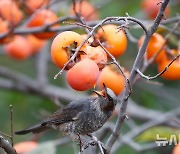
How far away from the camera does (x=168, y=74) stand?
2428 millimetres

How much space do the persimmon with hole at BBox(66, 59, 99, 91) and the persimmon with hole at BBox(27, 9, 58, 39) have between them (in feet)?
4.01

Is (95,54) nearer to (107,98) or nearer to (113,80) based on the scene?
(107,98)

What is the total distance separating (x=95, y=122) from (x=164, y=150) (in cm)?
231

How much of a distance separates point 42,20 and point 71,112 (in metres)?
1.05

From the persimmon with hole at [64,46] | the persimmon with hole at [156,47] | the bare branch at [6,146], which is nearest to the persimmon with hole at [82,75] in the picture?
the persimmon with hole at [64,46]

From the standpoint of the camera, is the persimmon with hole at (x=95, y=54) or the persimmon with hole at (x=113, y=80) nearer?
the persimmon with hole at (x=95, y=54)

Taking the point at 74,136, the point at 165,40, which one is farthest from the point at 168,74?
the point at 74,136

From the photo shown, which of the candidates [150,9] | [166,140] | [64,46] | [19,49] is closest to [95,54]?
[64,46]

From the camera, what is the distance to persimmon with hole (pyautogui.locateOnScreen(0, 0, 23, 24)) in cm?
334

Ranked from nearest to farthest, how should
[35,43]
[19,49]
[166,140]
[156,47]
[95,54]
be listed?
[95,54] < [156,47] < [166,140] < [19,49] < [35,43]

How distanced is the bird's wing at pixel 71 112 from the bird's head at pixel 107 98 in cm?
16

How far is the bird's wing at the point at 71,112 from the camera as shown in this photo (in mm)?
2395

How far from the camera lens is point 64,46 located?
208 cm

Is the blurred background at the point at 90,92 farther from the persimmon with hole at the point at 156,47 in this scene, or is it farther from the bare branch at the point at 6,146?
the bare branch at the point at 6,146
